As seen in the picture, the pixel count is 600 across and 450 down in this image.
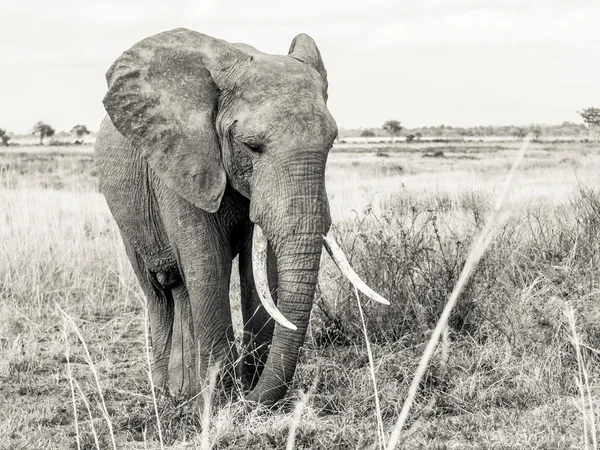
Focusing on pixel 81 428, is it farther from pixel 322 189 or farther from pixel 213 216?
pixel 322 189

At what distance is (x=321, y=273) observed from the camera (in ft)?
28.4

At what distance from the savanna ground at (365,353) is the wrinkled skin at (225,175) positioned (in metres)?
0.37

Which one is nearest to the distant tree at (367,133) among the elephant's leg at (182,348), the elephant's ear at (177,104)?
the elephant's leg at (182,348)

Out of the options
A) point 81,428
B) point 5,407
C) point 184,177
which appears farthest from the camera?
point 5,407

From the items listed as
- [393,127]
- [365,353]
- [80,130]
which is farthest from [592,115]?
[365,353]

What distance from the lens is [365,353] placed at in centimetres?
659

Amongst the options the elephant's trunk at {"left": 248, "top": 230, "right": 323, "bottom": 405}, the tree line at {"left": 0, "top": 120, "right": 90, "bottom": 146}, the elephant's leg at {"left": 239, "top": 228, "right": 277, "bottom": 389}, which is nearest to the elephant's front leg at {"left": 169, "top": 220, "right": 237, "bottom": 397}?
the elephant's leg at {"left": 239, "top": 228, "right": 277, "bottom": 389}

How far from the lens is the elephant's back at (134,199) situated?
6.18 metres

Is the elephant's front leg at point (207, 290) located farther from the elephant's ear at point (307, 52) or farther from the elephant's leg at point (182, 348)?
the elephant's ear at point (307, 52)

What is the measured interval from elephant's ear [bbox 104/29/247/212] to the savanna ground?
109 centimetres

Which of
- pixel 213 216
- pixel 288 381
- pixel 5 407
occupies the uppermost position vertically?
pixel 213 216

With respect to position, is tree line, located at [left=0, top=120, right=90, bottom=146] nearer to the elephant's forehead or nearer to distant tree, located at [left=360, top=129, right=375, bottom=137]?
distant tree, located at [left=360, top=129, right=375, bottom=137]

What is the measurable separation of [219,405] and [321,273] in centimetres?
326

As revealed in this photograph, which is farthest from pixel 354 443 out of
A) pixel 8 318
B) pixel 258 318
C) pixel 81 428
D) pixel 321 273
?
pixel 8 318
